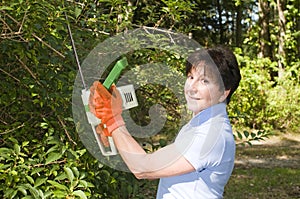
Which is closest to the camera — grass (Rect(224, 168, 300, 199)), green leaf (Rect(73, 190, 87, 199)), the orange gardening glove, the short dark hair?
the orange gardening glove

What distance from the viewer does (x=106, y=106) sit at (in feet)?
5.10

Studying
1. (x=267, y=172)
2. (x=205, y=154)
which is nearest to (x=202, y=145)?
(x=205, y=154)

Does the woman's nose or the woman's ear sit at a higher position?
the woman's nose

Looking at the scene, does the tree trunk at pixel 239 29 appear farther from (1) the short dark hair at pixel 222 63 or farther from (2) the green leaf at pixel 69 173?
(1) the short dark hair at pixel 222 63

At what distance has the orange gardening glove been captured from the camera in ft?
5.12

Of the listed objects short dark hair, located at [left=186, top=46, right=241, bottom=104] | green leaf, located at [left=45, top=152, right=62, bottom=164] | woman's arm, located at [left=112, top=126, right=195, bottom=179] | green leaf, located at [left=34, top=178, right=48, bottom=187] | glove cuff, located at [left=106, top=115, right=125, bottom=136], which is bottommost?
green leaf, located at [left=34, top=178, right=48, bottom=187]

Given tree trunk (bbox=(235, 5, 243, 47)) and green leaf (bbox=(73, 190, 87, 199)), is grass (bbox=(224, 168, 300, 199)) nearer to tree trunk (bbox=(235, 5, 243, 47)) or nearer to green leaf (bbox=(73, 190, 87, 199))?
green leaf (bbox=(73, 190, 87, 199))

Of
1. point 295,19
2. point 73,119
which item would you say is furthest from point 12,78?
point 295,19

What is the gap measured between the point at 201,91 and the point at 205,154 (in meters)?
0.20

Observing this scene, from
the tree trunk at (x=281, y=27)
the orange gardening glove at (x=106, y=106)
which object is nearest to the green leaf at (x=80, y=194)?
the orange gardening glove at (x=106, y=106)

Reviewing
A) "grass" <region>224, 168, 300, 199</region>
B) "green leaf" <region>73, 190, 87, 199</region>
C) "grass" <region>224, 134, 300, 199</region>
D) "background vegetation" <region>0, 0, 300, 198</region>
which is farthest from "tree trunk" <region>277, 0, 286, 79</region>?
"green leaf" <region>73, 190, 87, 199</region>

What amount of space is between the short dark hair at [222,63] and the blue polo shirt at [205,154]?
79mm

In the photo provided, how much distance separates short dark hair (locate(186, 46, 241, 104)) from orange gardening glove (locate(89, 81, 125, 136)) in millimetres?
284

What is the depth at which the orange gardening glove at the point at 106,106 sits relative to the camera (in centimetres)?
156
